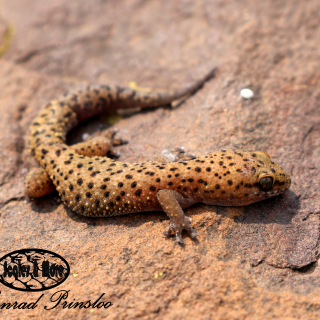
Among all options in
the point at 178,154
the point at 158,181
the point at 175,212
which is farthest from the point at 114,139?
the point at 175,212

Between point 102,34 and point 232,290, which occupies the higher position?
point 102,34

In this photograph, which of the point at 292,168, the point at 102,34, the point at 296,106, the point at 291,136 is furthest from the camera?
the point at 102,34

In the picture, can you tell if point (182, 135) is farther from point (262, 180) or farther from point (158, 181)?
point (262, 180)

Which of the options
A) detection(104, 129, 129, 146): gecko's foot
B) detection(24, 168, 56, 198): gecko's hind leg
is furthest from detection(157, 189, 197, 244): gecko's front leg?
detection(24, 168, 56, 198): gecko's hind leg

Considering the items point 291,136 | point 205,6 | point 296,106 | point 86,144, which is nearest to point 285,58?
point 296,106

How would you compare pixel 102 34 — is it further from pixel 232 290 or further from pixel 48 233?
pixel 232 290

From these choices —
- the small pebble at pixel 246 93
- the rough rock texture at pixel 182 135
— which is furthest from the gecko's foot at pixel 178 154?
the small pebble at pixel 246 93
